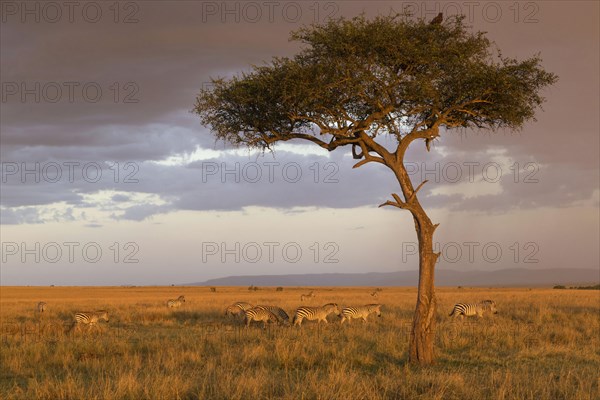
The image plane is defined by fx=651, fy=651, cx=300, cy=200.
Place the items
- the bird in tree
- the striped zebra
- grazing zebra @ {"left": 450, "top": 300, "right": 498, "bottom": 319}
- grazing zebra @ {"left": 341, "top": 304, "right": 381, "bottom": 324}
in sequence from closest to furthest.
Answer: the bird in tree → the striped zebra → grazing zebra @ {"left": 341, "top": 304, "right": 381, "bottom": 324} → grazing zebra @ {"left": 450, "top": 300, "right": 498, "bottom": 319}

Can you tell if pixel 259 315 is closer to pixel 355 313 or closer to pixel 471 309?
pixel 355 313

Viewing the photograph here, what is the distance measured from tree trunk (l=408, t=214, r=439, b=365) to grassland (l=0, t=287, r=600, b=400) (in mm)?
420

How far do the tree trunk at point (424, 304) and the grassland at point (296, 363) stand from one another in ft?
1.38

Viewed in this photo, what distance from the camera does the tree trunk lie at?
1612cm

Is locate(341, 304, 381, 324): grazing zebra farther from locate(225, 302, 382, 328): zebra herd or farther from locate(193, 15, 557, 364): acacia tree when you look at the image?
locate(193, 15, 557, 364): acacia tree

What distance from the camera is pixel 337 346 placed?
59.9 feet

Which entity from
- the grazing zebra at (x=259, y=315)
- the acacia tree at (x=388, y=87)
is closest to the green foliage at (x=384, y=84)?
the acacia tree at (x=388, y=87)

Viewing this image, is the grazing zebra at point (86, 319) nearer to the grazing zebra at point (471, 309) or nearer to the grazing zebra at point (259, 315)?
the grazing zebra at point (259, 315)

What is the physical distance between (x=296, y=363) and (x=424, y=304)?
137 inches

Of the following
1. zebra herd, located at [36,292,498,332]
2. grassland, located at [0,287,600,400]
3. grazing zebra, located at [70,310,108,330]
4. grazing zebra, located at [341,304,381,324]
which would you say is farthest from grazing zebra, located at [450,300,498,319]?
grazing zebra, located at [70,310,108,330]

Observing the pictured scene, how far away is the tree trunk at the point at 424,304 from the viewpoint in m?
16.1

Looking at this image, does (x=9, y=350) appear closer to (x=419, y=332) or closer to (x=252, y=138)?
(x=252, y=138)

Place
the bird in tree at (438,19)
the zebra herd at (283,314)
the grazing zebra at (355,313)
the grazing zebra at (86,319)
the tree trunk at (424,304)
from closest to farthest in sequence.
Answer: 1. the tree trunk at (424,304)
2. the bird in tree at (438,19)
3. the grazing zebra at (86,319)
4. the zebra herd at (283,314)
5. the grazing zebra at (355,313)

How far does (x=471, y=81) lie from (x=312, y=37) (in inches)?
179
